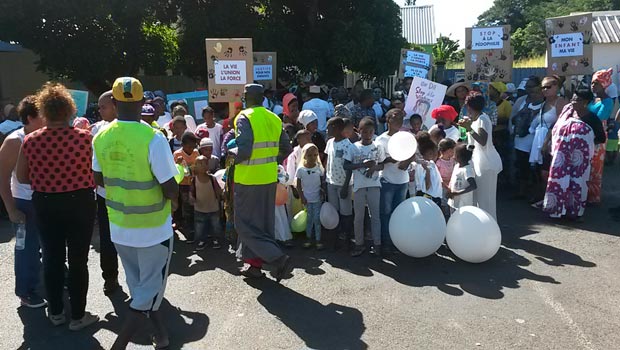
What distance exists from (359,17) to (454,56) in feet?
85.4

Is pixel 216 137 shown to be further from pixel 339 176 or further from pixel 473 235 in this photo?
pixel 473 235

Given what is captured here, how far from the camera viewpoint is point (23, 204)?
4590mm

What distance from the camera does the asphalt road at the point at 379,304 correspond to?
4134 millimetres

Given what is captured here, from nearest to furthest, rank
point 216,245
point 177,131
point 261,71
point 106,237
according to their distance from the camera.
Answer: point 106,237
point 216,245
point 177,131
point 261,71

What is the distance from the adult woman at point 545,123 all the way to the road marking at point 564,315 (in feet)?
10.8

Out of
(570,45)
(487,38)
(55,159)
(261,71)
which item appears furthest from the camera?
(261,71)

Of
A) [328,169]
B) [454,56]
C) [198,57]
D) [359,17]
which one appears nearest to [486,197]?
[328,169]

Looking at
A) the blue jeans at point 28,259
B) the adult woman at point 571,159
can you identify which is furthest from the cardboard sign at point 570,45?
the blue jeans at point 28,259

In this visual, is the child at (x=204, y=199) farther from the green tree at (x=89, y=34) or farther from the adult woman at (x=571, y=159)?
the green tree at (x=89, y=34)

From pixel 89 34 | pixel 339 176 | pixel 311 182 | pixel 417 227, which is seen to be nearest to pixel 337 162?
pixel 339 176

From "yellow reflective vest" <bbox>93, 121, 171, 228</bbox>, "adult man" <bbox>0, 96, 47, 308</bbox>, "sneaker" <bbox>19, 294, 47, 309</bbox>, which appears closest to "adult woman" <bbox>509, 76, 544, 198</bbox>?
"yellow reflective vest" <bbox>93, 121, 171, 228</bbox>

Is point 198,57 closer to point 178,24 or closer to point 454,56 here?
point 178,24

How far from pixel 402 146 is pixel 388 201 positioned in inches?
28.1

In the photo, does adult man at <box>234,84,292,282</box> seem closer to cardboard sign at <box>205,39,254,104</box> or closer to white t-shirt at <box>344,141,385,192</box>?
white t-shirt at <box>344,141,385,192</box>
